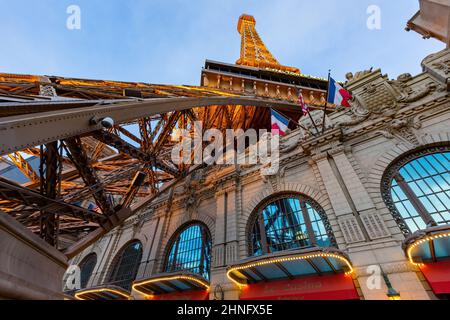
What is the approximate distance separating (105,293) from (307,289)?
11.9m

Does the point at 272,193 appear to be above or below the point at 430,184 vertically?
above

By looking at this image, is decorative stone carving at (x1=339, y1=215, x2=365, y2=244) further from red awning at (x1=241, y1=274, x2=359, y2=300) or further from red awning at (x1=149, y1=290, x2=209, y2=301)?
red awning at (x1=149, y1=290, x2=209, y2=301)

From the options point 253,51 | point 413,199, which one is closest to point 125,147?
point 413,199

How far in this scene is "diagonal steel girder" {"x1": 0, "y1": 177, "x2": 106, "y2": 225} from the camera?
5043 millimetres

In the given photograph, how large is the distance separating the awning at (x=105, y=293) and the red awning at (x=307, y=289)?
7609 mm

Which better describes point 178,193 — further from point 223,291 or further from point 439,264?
Result: point 439,264

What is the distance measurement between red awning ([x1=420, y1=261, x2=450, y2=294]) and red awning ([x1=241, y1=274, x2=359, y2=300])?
2.41 meters

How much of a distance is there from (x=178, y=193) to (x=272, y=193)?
8698 mm

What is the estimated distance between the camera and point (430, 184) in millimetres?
9703

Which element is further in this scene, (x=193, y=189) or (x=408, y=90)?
(x=193, y=189)

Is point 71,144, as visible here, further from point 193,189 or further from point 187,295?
point 193,189

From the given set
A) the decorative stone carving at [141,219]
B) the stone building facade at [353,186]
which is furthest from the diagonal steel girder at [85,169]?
the decorative stone carving at [141,219]

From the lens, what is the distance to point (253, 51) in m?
58.4
